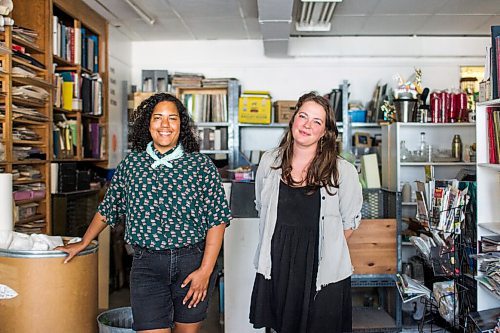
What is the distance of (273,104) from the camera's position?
6.12m

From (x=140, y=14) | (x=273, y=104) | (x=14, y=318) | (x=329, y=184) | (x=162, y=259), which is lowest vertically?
(x=14, y=318)

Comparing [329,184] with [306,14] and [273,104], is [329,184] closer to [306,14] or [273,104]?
[306,14]

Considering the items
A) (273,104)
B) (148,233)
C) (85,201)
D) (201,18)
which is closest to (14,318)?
(148,233)

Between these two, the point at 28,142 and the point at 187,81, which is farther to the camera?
the point at 187,81

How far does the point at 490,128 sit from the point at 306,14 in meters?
2.53

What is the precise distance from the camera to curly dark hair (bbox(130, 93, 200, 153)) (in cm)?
220

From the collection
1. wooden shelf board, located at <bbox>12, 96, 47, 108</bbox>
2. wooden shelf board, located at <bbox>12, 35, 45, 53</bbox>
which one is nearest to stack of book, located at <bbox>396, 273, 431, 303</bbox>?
wooden shelf board, located at <bbox>12, 96, 47, 108</bbox>

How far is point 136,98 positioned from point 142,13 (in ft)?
3.75

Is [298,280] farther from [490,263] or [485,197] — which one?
[485,197]

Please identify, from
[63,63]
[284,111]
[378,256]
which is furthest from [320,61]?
[378,256]

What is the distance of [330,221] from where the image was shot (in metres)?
2.22

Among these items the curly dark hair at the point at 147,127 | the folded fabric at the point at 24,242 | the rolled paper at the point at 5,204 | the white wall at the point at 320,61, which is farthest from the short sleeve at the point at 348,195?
the white wall at the point at 320,61

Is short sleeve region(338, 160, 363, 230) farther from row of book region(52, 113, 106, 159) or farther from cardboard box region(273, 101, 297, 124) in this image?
cardboard box region(273, 101, 297, 124)

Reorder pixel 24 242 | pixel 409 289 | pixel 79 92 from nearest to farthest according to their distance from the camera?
pixel 24 242 < pixel 409 289 < pixel 79 92
